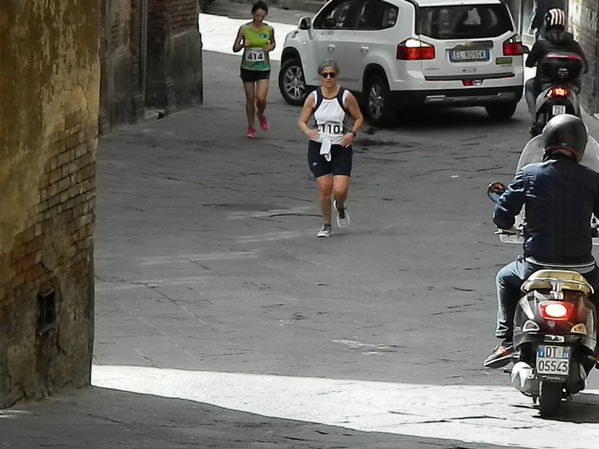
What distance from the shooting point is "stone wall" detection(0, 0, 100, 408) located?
7.98m

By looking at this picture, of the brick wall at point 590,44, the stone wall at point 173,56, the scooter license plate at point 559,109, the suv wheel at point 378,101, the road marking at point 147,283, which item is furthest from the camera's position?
the brick wall at point 590,44

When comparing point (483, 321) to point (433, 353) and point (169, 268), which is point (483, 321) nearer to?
point (433, 353)

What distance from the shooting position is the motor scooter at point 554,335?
8.27m

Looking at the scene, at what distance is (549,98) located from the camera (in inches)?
711

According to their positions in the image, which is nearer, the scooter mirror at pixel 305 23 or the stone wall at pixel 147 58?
the stone wall at pixel 147 58

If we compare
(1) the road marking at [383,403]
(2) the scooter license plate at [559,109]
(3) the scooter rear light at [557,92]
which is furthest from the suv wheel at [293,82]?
(1) the road marking at [383,403]

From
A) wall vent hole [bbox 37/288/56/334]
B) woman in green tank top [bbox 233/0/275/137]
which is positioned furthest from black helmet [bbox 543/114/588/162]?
woman in green tank top [bbox 233/0/275/137]

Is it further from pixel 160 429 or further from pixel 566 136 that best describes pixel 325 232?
pixel 160 429

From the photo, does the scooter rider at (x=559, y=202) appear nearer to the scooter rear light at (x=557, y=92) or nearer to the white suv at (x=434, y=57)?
the scooter rear light at (x=557, y=92)

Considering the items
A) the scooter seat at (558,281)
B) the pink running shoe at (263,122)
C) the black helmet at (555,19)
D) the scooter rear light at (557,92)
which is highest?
the scooter seat at (558,281)

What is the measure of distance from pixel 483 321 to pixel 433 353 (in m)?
1.10

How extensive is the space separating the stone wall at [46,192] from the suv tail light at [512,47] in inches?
522

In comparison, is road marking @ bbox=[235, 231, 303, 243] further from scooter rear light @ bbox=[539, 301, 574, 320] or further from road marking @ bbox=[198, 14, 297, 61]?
road marking @ bbox=[198, 14, 297, 61]

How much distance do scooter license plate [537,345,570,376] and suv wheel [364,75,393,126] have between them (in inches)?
533
